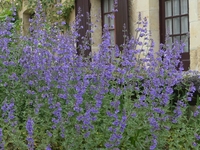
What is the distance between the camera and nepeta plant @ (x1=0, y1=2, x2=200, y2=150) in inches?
125

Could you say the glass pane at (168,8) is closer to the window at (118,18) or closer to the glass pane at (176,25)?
the glass pane at (176,25)

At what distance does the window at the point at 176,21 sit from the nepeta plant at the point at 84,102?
292cm

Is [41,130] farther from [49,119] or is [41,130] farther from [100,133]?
[100,133]

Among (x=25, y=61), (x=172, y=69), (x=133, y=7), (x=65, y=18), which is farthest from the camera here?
(x=65, y=18)

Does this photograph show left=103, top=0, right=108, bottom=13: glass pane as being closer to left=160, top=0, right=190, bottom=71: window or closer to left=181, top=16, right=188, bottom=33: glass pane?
left=160, top=0, right=190, bottom=71: window

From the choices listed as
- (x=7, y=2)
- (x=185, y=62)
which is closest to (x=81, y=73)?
(x=185, y=62)

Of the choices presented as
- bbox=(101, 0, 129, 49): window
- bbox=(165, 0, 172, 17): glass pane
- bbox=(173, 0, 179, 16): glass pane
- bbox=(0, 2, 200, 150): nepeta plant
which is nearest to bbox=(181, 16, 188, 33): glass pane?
bbox=(173, 0, 179, 16): glass pane

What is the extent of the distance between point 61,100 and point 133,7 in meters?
4.03

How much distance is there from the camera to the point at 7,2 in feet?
33.3

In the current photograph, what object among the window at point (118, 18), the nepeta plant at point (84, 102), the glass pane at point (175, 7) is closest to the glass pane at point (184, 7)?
the glass pane at point (175, 7)

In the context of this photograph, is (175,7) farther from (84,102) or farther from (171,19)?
(84,102)

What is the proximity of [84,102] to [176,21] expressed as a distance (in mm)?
3946

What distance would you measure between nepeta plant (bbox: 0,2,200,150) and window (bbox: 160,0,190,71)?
2920 millimetres

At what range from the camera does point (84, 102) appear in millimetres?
3539
